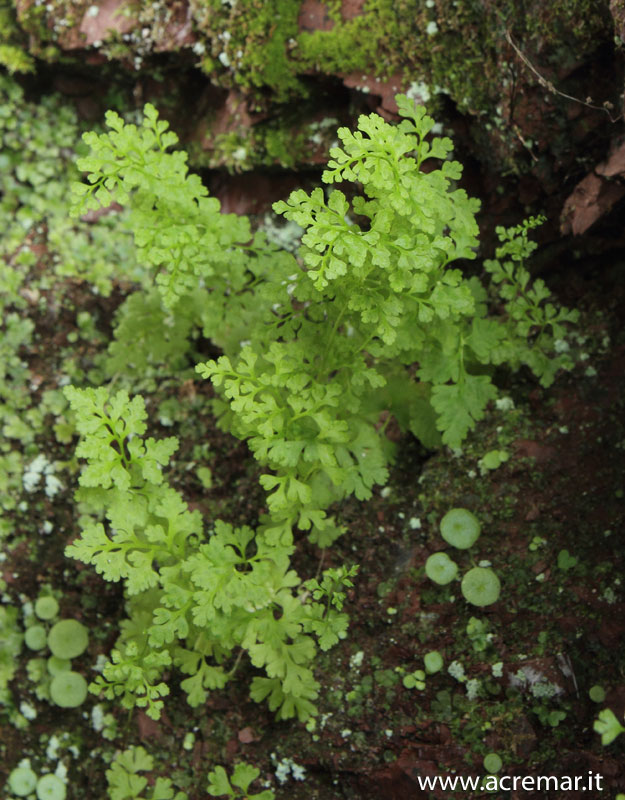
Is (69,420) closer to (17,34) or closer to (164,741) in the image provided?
(164,741)

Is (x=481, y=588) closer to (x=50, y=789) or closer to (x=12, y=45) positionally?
(x=50, y=789)

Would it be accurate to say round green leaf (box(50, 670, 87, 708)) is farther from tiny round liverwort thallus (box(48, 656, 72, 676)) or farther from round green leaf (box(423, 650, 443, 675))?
round green leaf (box(423, 650, 443, 675))

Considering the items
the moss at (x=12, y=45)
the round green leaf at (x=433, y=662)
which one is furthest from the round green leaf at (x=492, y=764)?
the moss at (x=12, y=45)

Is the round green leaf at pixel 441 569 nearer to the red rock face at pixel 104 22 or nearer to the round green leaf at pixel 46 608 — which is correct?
the round green leaf at pixel 46 608

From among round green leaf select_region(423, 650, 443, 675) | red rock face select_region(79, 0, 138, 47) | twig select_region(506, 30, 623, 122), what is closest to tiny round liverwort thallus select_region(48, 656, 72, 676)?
round green leaf select_region(423, 650, 443, 675)

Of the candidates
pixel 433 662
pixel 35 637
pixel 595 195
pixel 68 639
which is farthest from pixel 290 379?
pixel 35 637
